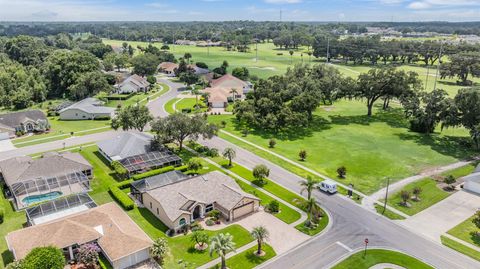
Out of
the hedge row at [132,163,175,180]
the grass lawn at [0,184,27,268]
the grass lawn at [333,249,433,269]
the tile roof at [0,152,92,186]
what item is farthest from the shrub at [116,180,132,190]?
the grass lawn at [333,249,433,269]

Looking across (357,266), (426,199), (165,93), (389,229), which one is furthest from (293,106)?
(165,93)

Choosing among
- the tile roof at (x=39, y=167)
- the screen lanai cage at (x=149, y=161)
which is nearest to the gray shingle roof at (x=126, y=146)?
the screen lanai cage at (x=149, y=161)

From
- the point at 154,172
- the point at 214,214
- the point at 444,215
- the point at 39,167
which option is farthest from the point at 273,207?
the point at 39,167

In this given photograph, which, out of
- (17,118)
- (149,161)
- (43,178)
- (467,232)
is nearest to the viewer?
→ (467,232)

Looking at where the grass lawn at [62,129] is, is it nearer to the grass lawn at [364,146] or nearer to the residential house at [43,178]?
the residential house at [43,178]

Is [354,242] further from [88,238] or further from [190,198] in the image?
[88,238]

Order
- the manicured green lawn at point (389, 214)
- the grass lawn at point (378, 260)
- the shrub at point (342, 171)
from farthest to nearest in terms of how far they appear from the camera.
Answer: the shrub at point (342, 171), the manicured green lawn at point (389, 214), the grass lawn at point (378, 260)

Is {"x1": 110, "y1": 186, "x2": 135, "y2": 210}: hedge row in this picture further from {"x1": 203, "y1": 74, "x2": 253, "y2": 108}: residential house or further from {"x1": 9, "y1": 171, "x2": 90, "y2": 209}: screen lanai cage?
{"x1": 203, "y1": 74, "x2": 253, "y2": 108}: residential house
